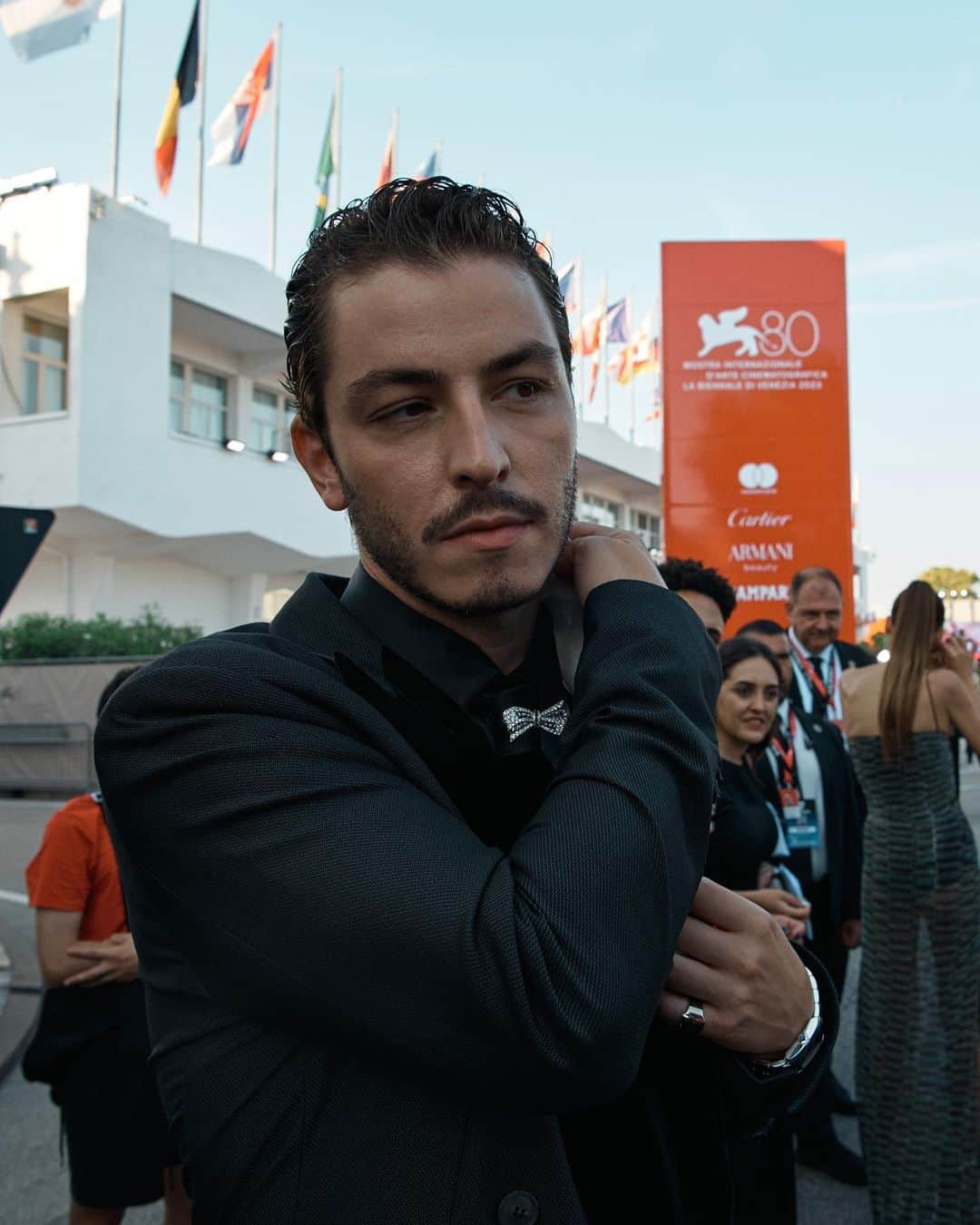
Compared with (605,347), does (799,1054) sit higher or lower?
lower

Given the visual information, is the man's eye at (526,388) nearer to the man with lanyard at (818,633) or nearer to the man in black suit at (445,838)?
the man in black suit at (445,838)

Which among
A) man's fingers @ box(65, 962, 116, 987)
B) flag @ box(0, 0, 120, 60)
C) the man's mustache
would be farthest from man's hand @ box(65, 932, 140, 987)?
flag @ box(0, 0, 120, 60)

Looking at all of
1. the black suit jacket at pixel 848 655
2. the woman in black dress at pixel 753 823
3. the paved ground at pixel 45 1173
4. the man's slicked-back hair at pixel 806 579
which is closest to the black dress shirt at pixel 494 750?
the woman in black dress at pixel 753 823

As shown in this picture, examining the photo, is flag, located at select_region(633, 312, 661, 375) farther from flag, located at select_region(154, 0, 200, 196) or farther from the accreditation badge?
the accreditation badge

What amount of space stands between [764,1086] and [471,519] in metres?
0.71

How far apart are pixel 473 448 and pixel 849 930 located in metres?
4.15

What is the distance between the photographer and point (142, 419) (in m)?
19.8

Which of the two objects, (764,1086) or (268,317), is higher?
(268,317)

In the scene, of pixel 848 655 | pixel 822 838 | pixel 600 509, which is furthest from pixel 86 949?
pixel 600 509

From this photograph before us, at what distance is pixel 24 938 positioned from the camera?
7.26 m

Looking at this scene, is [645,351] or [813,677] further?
[645,351]

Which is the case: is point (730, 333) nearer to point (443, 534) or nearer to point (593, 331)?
point (443, 534)

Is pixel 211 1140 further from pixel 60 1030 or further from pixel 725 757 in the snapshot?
pixel 725 757

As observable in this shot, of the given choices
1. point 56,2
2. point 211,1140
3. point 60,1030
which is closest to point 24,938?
point 60,1030
